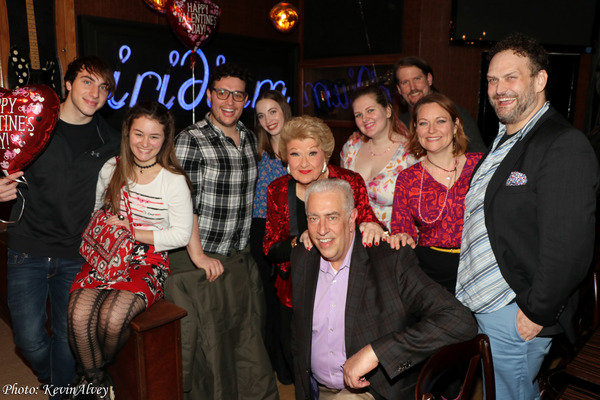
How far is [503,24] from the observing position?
4871mm

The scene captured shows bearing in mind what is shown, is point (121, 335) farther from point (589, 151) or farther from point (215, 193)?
point (589, 151)

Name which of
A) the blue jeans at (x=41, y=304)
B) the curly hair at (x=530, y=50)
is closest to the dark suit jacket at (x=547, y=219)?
the curly hair at (x=530, y=50)

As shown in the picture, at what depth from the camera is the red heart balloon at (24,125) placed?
2279 millimetres

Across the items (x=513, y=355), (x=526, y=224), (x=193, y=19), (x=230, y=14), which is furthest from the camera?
(x=230, y=14)

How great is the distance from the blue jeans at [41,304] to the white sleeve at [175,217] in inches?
19.9

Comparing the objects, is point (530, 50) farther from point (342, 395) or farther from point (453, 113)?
point (342, 395)

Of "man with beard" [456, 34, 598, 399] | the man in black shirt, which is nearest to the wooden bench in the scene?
the man in black shirt

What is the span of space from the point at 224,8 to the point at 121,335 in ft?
13.4

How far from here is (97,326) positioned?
2.15m

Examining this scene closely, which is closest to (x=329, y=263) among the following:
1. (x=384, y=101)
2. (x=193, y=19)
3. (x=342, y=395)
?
(x=342, y=395)

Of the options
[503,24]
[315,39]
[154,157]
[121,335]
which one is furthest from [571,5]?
[121,335]

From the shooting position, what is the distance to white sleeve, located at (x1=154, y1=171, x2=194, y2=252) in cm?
236
